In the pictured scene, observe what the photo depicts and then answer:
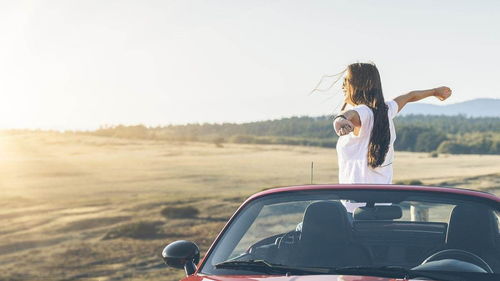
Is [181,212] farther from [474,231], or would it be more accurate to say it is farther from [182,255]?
[474,231]

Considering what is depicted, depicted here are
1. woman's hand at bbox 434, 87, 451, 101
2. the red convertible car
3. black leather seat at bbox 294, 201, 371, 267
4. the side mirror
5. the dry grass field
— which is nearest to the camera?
the red convertible car

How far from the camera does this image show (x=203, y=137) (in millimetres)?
134375

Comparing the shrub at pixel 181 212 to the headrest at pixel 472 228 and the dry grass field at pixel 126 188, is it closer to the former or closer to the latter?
the dry grass field at pixel 126 188

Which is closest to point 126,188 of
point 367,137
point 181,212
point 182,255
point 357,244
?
point 181,212

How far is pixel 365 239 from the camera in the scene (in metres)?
5.31

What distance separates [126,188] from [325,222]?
90.8 metres

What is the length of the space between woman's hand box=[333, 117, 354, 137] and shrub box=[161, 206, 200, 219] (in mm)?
48168

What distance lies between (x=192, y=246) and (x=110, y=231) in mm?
47138

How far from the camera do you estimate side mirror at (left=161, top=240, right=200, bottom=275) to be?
204 inches

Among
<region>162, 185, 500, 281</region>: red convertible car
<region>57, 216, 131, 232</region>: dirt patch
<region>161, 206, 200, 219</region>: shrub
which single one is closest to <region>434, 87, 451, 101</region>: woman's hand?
<region>162, 185, 500, 281</region>: red convertible car

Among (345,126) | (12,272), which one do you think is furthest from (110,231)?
(345,126)

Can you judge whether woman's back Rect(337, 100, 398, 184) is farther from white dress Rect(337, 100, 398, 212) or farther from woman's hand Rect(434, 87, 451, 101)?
woman's hand Rect(434, 87, 451, 101)

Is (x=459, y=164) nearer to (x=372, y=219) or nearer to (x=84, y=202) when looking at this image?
(x=84, y=202)

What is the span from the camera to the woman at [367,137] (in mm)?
6426
